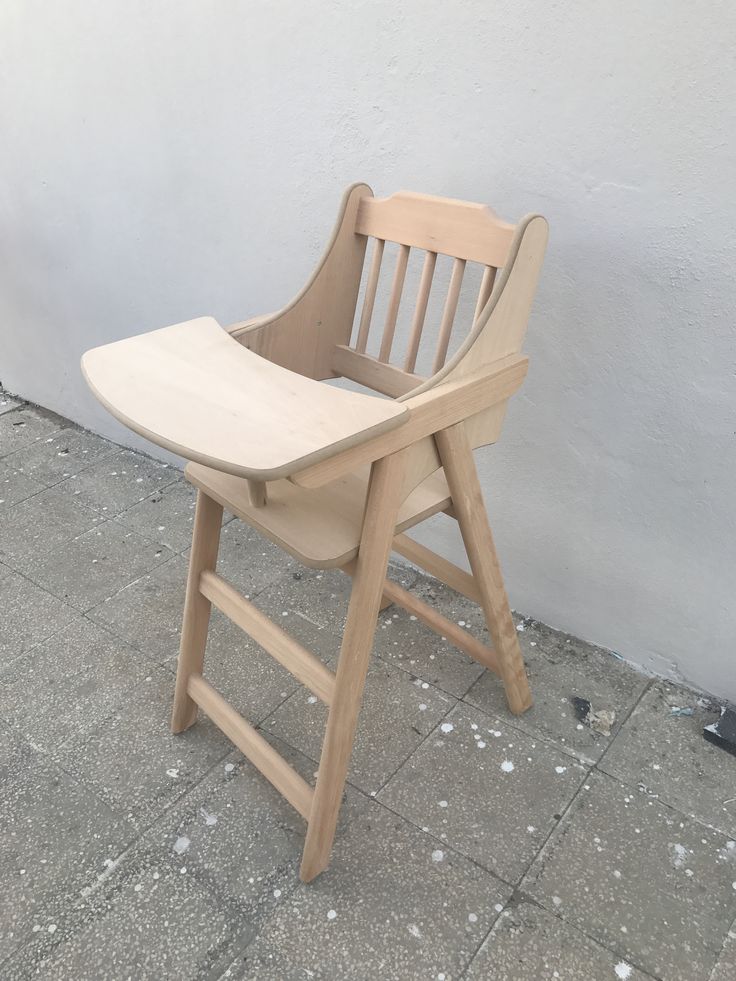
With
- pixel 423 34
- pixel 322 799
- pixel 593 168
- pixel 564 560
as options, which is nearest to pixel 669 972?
pixel 322 799

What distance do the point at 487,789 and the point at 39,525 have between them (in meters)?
1.65

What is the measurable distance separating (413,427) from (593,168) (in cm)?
70

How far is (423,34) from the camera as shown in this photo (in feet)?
5.04

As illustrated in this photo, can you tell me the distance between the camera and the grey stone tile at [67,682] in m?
1.71

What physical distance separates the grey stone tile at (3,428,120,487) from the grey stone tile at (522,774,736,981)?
80.9 inches

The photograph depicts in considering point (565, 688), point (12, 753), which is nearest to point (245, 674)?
point (12, 753)

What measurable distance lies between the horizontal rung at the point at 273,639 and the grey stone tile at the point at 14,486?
1.35 m

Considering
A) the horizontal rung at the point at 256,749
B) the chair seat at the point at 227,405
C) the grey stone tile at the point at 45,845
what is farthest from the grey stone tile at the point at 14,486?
the chair seat at the point at 227,405

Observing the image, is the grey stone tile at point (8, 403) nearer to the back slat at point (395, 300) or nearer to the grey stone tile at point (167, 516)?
the grey stone tile at point (167, 516)

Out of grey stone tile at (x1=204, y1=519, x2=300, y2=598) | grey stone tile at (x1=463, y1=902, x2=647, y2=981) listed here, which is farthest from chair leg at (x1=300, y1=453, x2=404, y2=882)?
grey stone tile at (x1=204, y1=519, x2=300, y2=598)

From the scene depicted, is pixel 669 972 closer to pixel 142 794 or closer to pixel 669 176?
pixel 142 794

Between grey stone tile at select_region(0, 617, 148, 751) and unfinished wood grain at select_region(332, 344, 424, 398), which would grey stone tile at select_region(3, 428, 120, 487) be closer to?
grey stone tile at select_region(0, 617, 148, 751)

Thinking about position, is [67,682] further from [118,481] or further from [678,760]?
[678,760]

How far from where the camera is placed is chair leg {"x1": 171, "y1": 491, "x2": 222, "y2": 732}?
4.79 feet
